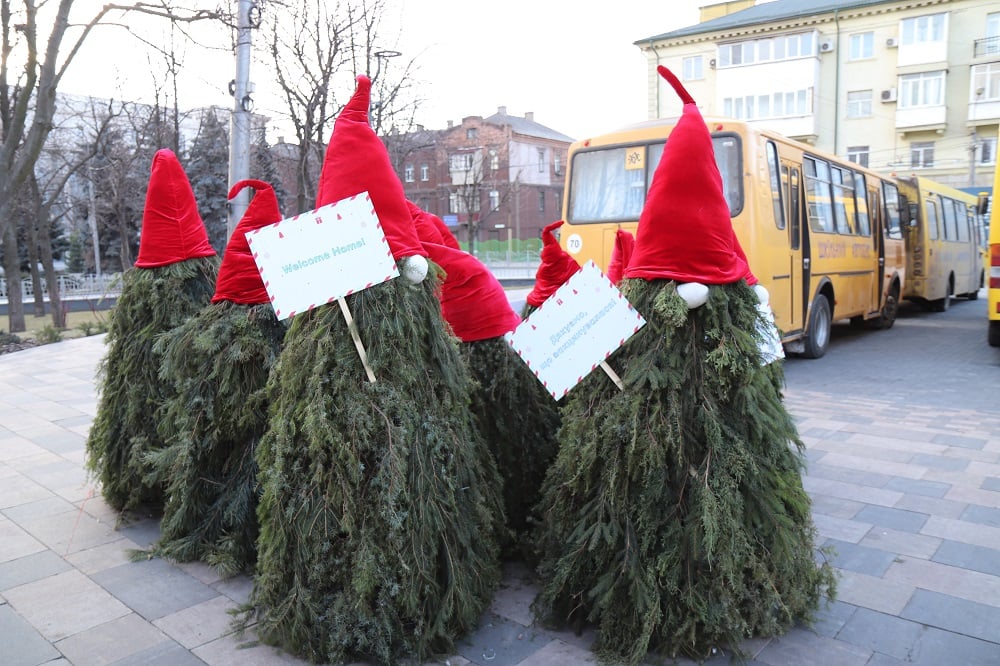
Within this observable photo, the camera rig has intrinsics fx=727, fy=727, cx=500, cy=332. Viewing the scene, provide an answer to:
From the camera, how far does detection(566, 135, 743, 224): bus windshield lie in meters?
9.29

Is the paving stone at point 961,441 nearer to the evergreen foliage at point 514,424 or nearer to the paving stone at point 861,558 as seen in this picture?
the paving stone at point 861,558

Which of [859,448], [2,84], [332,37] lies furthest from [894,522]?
[2,84]

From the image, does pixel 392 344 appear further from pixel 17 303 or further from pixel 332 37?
pixel 17 303

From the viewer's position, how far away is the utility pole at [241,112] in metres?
9.05

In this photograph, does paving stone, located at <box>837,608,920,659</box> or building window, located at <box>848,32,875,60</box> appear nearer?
paving stone, located at <box>837,608,920,659</box>

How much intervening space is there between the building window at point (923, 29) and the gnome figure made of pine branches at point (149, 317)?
136ft

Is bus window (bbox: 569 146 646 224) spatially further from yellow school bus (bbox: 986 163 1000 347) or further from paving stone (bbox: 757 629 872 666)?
paving stone (bbox: 757 629 872 666)

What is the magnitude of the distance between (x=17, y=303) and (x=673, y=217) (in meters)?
20.1

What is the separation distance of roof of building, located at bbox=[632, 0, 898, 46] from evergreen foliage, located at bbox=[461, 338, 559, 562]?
1610 inches

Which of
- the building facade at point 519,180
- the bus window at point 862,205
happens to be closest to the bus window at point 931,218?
the bus window at point 862,205

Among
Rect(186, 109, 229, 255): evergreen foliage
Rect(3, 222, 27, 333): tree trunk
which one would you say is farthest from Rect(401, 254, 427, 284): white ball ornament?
Rect(3, 222, 27, 333): tree trunk

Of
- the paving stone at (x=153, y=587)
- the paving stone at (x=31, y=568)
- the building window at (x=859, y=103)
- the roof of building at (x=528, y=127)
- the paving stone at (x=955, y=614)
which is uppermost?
the roof of building at (x=528, y=127)

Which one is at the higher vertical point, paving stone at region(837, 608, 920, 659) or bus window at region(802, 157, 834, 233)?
bus window at region(802, 157, 834, 233)

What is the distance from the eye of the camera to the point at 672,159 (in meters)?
3.02
